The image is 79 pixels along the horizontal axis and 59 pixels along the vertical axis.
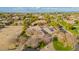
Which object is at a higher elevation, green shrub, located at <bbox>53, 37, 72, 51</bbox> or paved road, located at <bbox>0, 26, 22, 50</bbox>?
paved road, located at <bbox>0, 26, 22, 50</bbox>

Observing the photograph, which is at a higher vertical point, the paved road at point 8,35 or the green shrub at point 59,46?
the paved road at point 8,35

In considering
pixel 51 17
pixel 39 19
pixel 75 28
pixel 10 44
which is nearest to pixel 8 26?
pixel 10 44
